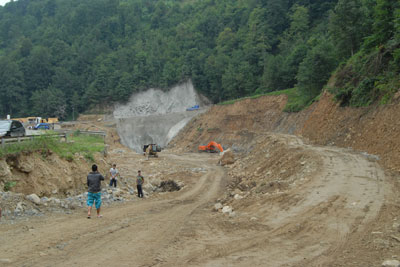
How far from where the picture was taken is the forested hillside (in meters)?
55.3

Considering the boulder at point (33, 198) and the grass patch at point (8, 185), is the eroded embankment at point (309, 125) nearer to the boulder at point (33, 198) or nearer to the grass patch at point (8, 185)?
the boulder at point (33, 198)

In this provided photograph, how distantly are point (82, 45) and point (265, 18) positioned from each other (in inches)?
2634

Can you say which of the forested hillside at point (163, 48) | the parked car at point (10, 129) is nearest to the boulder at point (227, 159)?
the forested hillside at point (163, 48)

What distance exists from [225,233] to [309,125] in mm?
25145

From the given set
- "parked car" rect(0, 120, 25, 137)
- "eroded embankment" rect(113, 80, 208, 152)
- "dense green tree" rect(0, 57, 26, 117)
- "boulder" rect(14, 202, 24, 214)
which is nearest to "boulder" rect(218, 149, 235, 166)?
"parked car" rect(0, 120, 25, 137)

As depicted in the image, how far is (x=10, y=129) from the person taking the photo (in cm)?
1730

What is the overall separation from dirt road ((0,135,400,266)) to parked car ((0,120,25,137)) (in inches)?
312

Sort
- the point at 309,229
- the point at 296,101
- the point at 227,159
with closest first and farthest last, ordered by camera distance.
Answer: the point at 309,229 → the point at 227,159 → the point at 296,101

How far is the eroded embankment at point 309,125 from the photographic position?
58.0 ft

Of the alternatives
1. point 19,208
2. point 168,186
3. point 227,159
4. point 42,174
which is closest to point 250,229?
point 19,208

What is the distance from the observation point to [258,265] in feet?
20.7

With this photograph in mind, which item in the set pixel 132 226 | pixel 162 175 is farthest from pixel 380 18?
pixel 132 226

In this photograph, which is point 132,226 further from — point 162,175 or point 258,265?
point 162,175

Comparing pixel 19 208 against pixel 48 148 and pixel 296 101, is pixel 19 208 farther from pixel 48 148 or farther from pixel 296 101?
pixel 296 101
